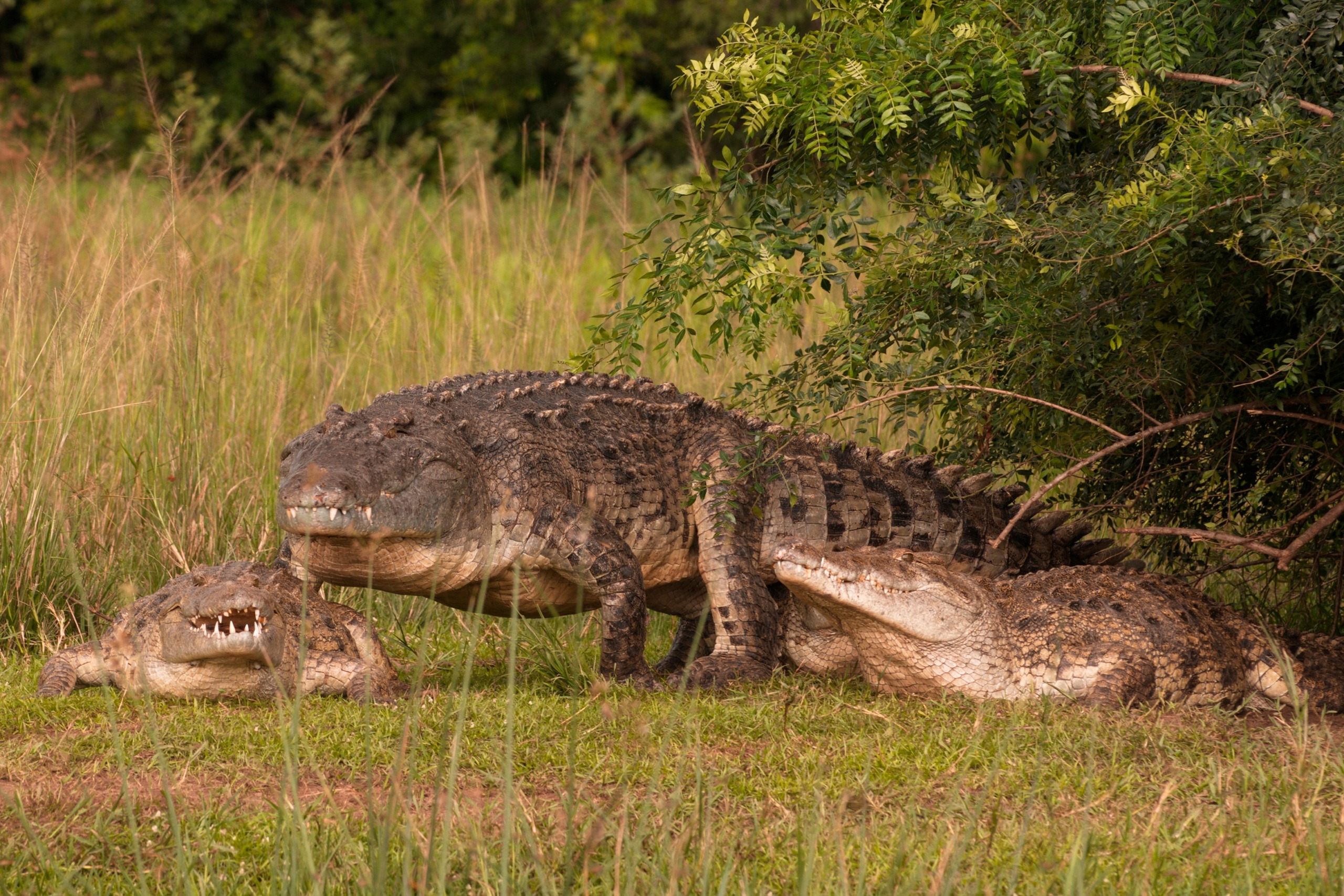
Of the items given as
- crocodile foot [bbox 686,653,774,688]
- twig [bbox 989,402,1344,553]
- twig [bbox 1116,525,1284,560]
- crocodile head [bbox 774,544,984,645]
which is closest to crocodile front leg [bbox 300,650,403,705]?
crocodile foot [bbox 686,653,774,688]

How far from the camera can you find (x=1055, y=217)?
4.62 m

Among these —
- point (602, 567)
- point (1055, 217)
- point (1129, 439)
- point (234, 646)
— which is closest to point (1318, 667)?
point (1129, 439)

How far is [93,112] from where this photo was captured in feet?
63.6

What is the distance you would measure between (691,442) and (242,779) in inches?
94.4

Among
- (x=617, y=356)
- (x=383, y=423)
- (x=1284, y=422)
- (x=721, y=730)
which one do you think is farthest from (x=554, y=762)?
(x=1284, y=422)

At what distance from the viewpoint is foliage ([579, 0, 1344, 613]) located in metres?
4.24

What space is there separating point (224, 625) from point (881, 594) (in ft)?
7.02

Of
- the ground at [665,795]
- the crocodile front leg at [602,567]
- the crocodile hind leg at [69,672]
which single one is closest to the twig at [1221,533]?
the ground at [665,795]

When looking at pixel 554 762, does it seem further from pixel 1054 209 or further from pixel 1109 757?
pixel 1054 209

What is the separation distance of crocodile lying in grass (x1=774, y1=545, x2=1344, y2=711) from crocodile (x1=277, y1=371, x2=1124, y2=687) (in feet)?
1.52

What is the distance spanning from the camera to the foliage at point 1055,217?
13.9ft

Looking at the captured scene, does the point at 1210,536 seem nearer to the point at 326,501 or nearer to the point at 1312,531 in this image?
the point at 1312,531

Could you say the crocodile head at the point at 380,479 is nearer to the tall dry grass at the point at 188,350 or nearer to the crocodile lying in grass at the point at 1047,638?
the crocodile lying in grass at the point at 1047,638

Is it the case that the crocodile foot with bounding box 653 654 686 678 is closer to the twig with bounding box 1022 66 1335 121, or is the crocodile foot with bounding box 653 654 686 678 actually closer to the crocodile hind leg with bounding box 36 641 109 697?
the crocodile hind leg with bounding box 36 641 109 697
